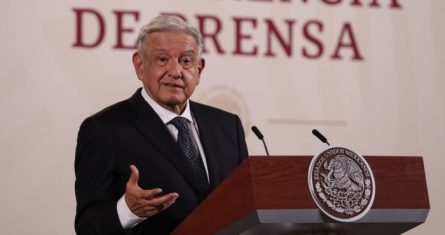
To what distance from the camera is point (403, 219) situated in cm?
173

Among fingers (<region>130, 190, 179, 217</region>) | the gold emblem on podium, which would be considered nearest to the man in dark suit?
fingers (<region>130, 190, 179, 217</region>)

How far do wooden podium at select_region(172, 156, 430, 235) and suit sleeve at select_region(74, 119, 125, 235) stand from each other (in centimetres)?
37

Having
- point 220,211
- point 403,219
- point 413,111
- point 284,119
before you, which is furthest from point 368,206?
point 413,111

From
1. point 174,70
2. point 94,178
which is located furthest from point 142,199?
point 174,70

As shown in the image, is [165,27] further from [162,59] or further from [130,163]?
[130,163]

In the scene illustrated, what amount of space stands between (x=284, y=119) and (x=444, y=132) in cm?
74

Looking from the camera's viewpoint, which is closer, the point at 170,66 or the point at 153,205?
the point at 153,205

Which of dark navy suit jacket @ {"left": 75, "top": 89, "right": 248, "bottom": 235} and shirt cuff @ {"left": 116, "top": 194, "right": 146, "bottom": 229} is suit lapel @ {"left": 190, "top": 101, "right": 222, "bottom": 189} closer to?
A: dark navy suit jacket @ {"left": 75, "top": 89, "right": 248, "bottom": 235}

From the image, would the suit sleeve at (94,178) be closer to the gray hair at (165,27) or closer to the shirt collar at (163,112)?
the shirt collar at (163,112)

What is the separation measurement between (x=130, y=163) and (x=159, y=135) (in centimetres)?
11

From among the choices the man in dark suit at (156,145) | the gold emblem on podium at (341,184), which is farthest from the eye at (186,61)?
the gold emblem on podium at (341,184)

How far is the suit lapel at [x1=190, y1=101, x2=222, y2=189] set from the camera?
2283 millimetres

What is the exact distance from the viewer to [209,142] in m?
2.37

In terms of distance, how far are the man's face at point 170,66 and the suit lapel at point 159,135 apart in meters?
0.05
